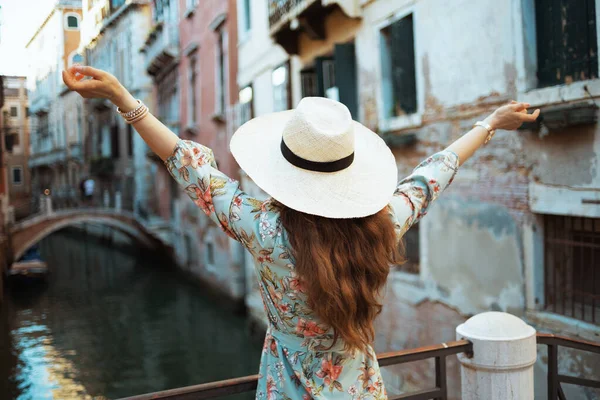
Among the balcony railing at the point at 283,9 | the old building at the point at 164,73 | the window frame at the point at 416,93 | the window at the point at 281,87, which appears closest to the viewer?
the window frame at the point at 416,93

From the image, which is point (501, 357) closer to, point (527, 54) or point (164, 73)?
point (527, 54)

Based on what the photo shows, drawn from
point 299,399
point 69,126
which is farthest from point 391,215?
point 69,126

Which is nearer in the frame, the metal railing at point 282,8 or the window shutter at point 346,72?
the window shutter at point 346,72

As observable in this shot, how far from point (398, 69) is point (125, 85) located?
1760 cm

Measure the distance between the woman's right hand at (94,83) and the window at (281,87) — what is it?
8.28 metres

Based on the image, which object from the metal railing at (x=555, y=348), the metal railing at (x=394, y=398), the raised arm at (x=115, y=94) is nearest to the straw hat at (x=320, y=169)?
the raised arm at (x=115, y=94)

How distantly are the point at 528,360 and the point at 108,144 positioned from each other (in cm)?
2504

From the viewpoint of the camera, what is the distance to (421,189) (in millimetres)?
1597

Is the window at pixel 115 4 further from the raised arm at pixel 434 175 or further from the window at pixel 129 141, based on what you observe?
the raised arm at pixel 434 175

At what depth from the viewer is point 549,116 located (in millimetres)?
4414

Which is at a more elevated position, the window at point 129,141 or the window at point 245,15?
the window at point 245,15

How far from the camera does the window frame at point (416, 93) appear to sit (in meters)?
6.19

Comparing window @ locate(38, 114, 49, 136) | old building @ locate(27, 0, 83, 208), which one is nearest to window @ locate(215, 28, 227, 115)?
old building @ locate(27, 0, 83, 208)

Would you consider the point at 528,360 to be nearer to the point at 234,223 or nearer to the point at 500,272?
the point at 234,223
